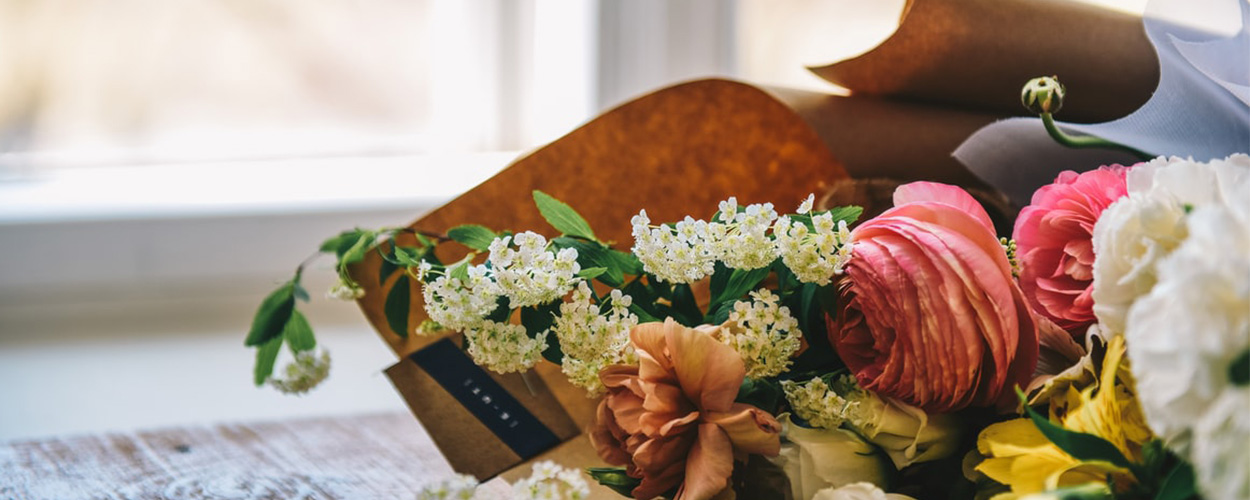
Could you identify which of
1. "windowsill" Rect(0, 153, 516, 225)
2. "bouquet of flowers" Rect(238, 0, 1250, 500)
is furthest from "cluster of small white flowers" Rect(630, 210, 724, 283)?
"windowsill" Rect(0, 153, 516, 225)

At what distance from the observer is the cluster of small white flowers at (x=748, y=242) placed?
340 millimetres

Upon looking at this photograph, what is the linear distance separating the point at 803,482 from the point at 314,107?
0.76 meters

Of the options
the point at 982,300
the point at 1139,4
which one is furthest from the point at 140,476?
the point at 1139,4

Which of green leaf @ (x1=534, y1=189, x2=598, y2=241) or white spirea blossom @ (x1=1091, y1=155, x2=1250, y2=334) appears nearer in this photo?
white spirea blossom @ (x1=1091, y1=155, x2=1250, y2=334)

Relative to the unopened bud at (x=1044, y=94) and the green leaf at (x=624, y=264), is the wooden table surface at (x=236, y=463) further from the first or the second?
the unopened bud at (x=1044, y=94)

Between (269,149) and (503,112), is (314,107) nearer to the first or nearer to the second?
(269,149)

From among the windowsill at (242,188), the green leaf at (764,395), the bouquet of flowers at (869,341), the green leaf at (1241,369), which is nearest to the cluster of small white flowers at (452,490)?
the bouquet of flowers at (869,341)

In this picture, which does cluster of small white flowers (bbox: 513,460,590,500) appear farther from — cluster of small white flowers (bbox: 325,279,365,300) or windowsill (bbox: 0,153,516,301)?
windowsill (bbox: 0,153,516,301)

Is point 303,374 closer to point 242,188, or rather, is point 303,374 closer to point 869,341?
point 869,341

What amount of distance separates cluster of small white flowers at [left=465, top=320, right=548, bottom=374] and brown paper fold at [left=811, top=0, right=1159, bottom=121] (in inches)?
9.5

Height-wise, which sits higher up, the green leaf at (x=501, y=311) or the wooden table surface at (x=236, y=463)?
the green leaf at (x=501, y=311)

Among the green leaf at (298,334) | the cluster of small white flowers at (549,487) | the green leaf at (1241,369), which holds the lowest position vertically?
the green leaf at (298,334)

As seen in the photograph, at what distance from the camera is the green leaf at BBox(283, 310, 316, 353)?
0.52 m

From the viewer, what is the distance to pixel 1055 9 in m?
0.53
